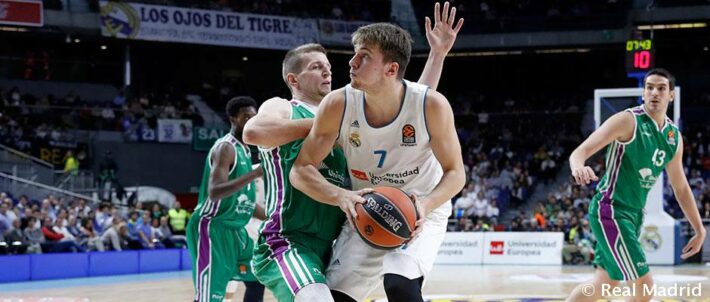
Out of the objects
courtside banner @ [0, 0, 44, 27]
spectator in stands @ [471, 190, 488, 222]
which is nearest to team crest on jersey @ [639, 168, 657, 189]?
spectator in stands @ [471, 190, 488, 222]

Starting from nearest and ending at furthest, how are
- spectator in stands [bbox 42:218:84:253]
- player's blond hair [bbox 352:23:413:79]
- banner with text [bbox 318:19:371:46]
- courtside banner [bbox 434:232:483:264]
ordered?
player's blond hair [bbox 352:23:413:79] → spectator in stands [bbox 42:218:84:253] → courtside banner [bbox 434:232:483:264] → banner with text [bbox 318:19:371:46]

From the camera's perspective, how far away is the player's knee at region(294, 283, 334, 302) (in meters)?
4.29

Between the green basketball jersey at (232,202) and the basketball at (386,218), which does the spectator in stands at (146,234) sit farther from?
the basketball at (386,218)

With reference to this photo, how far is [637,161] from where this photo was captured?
266 inches

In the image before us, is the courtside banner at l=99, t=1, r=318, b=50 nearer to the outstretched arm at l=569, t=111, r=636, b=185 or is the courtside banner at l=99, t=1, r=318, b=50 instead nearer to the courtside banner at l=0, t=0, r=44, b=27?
the courtside banner at l=0, t=0, r=44, b=27

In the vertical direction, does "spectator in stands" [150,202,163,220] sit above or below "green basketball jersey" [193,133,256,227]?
below

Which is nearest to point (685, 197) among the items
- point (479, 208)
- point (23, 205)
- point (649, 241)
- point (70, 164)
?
point (649, 241)

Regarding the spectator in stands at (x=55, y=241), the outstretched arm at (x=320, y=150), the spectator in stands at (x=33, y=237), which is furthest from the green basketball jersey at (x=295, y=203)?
the spectator in stands at (x=55, y=241)

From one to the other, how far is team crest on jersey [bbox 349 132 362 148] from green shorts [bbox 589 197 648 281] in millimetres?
2988

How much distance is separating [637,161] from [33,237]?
1129cm

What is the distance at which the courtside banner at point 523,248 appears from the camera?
18.9m

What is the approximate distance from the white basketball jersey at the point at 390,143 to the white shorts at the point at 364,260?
25cm

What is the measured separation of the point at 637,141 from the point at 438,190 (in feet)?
9.72

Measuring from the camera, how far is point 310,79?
16.3ft
